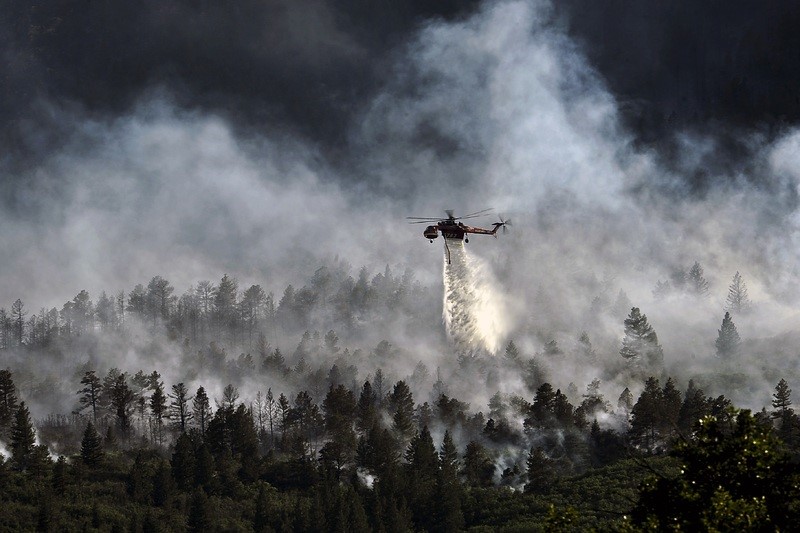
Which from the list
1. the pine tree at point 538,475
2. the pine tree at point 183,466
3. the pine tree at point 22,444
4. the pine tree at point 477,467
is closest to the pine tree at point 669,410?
the pine tree at point 538,475

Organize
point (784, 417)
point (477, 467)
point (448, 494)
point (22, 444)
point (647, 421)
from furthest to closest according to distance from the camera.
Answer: point (22, 444), point (477, 467), point (647, 421), point (784, 417), point (448, 494)

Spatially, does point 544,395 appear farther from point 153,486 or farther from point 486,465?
point 153,486

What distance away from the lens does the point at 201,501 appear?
15988 cm

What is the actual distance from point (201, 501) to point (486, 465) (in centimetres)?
5243

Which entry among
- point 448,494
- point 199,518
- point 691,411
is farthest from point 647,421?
point 199,518

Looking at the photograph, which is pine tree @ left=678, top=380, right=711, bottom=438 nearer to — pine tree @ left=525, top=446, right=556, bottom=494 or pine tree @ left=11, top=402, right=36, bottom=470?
pine tree @ left=525, top=446, right=556, bottom=494

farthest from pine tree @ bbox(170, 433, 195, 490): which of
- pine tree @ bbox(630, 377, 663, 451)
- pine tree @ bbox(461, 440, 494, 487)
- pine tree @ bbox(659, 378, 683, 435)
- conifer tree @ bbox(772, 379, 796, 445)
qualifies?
conifer tree @ bbox(772, 379, 796, 445)

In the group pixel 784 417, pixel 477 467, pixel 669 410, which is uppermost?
pixel 669 410

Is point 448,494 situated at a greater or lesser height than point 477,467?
lesser

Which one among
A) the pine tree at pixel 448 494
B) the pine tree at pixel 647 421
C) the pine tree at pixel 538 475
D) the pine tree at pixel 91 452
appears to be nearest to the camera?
the pine tree at pixel 448 494

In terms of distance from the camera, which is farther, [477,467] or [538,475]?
[477,467]

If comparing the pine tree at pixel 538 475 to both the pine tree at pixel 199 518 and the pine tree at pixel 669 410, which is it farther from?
the pine tree at pixel 199 518

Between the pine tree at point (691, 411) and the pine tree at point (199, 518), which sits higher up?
the pine tree at point (691, 411)

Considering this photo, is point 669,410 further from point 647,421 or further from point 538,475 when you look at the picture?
point 538,475
